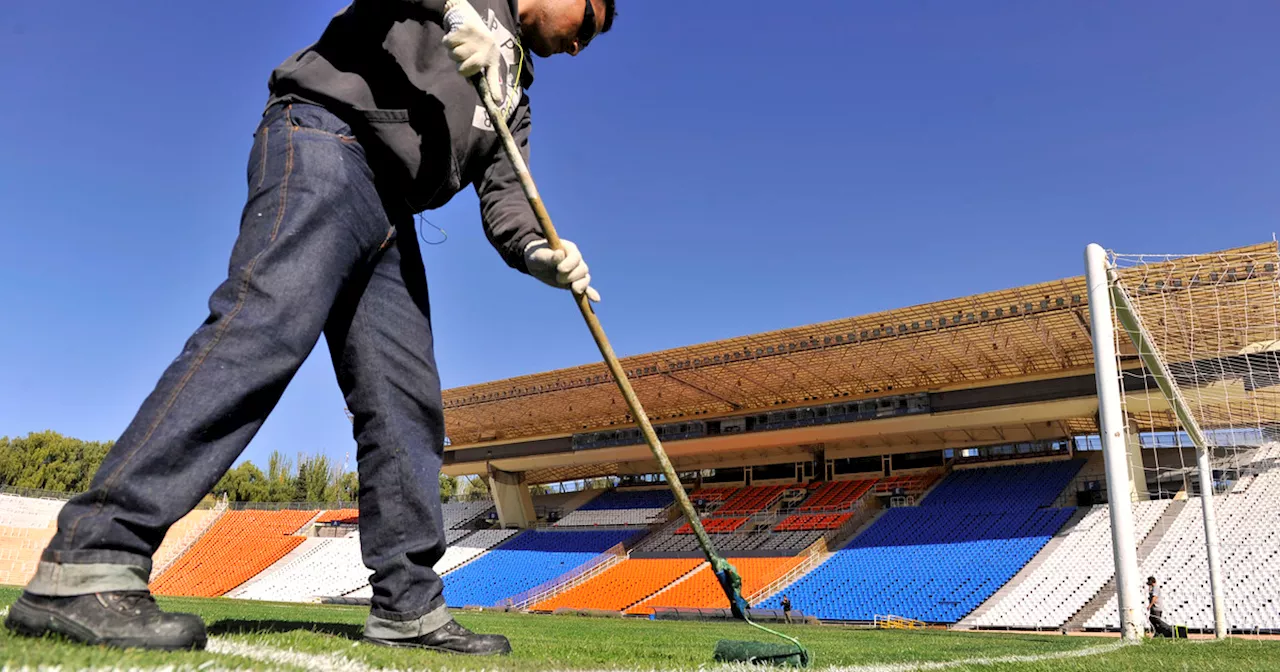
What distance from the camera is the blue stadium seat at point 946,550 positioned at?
64.0ft

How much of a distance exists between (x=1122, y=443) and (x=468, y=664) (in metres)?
7.34

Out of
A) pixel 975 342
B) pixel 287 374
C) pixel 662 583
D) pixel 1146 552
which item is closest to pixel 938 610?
pixel 1146 552

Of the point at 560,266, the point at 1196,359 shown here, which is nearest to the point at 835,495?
the point at 1196,359

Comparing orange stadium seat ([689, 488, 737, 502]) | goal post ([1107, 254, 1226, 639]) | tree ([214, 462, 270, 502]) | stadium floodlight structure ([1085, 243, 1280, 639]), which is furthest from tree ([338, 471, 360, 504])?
goal post ([1107, 254, 1226, 639])

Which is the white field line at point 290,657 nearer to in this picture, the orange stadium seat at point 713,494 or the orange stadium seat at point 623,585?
the orange stadium seat at point 623,585

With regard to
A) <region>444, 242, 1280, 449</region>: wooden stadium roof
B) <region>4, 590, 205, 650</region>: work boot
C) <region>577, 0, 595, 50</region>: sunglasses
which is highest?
<region>444, 242, 1280, 449</region>: wooden stadium roof

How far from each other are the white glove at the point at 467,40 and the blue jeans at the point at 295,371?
299mm

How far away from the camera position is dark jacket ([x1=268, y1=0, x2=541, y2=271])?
1788 millimetres

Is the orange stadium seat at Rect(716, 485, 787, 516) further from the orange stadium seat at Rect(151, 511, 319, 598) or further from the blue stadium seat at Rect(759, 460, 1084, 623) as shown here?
the orange stadium seat at Rect(151, 511, 319, 598)

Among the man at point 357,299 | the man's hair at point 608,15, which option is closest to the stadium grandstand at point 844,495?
the man's hair at point 608,15

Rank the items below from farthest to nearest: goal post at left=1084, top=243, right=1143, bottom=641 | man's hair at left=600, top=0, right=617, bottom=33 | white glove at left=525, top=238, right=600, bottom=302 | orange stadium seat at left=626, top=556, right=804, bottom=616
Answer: orange stadium seat at left=626, top=556, right=804, bottom=616, goal post at left=1084, top=243, right=1143, bottom=641, man's hair at left=600, top=0, right=617, bottom=33, white glove at left=525, top=238, right=600, bottom=302

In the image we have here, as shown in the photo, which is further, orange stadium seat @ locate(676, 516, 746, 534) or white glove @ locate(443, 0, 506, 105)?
orange stadium seat @ locate(676, 516, 746, 534)

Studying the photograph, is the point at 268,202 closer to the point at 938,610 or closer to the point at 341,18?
the point at 341,18

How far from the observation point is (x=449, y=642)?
1.88m
